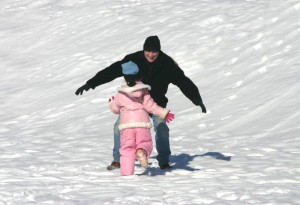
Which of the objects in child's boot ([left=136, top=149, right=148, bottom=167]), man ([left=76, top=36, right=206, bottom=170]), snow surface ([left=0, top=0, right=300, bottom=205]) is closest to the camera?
snow surface ([left=0, top=0, right=300, bottom=205])

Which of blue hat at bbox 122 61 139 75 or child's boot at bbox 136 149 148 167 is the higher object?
blue hat at bbox 122 61 139 75

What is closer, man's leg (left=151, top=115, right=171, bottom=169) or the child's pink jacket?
the child's pink jacket

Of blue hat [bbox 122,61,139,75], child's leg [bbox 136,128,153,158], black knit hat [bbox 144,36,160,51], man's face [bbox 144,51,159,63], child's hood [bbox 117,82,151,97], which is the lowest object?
child's leg [bbox 136,128,153,158]

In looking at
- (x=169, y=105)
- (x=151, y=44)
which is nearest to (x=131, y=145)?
(x=151, y=44)

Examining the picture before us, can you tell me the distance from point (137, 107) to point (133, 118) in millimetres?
129

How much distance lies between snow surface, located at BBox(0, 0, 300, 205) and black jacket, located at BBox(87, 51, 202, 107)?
89 centimetres

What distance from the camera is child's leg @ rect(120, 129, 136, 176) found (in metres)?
7.84

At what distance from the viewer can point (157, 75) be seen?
8242 mm

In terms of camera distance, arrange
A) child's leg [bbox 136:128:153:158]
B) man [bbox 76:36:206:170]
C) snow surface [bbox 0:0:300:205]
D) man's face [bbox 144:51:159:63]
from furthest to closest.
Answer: man [bbox 76:36:206:170] → man's face [bbox 144:51:159:63] → child's leg [bbox 136:128:153:158] → snow surface [bbox 0:0:300:205]

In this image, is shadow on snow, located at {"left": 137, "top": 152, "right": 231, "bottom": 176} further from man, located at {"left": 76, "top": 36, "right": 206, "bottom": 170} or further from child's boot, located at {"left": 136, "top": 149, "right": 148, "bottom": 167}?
child's boot, located at {"left": 136, "top": 149, "right": 148, "bottom": 167}

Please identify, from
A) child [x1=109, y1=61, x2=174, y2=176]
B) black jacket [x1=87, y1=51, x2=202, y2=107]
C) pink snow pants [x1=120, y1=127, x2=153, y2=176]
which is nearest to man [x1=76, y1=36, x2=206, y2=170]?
black jacket [x1=87, y1=51, x2=202, y2=107]

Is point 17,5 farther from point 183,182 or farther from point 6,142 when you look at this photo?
point 183,182

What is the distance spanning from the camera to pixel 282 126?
1053cm

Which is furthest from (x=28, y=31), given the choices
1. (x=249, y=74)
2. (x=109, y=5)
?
(x=249, y=74)
